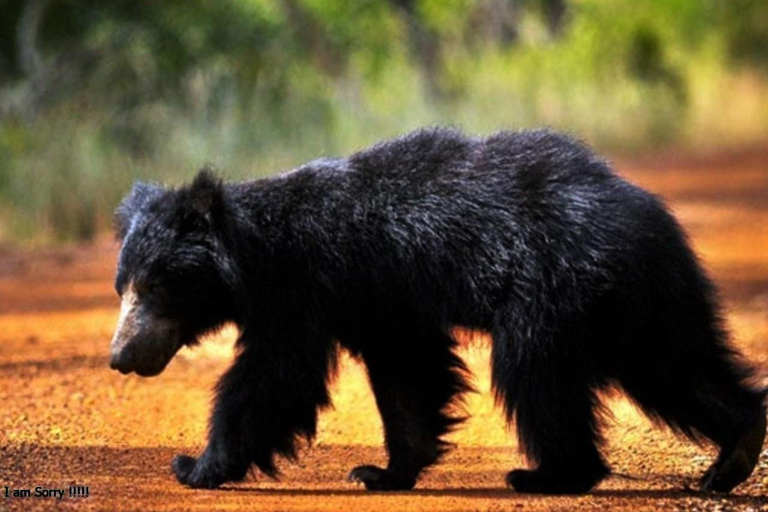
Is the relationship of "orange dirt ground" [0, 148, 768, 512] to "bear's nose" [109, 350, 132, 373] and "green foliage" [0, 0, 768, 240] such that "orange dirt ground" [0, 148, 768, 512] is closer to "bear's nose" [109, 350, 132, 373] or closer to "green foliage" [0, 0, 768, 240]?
"bear's nose" [109, 350, 132, 373]

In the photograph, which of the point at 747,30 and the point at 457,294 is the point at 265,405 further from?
the point at 747,30

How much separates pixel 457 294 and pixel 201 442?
1.71m

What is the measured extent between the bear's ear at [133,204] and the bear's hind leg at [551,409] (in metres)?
1.46

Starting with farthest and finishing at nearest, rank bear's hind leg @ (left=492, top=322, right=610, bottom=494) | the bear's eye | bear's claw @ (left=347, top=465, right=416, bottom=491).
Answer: bear's claw @ (left=347, top=465, right=416, bottom=491)
the bear's eye
bear's hind leg @ (left=492, top=322, right=610, bottom=494)

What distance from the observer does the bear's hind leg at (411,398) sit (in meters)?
6.99

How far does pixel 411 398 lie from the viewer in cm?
712

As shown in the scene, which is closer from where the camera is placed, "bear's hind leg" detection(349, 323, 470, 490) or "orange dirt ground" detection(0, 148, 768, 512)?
"orange dirt ground" detection(0, 148, 768, 512)

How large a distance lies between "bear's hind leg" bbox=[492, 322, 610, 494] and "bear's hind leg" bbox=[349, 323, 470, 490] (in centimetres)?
51

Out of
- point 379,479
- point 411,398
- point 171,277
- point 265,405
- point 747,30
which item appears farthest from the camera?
point 747,30

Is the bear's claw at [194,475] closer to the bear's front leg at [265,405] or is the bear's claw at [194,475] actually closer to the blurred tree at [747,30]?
the bear's front leg at [265,405]

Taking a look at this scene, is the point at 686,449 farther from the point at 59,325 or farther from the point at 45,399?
the point at 59,325

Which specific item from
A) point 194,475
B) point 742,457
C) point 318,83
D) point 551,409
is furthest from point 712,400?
point 318,83

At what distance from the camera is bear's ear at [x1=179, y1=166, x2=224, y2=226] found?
265 inches

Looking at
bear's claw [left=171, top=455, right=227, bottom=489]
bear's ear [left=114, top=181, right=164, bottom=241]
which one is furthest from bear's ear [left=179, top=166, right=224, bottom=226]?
bear's claw [left=171, top=455, right=227, bottom=489]
